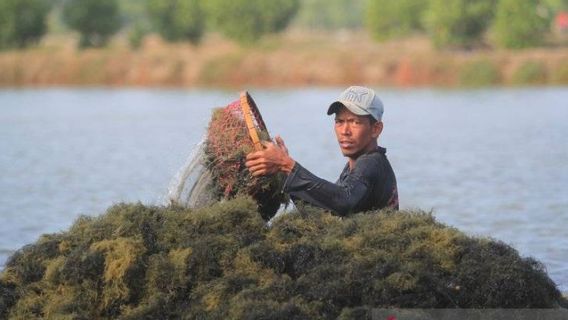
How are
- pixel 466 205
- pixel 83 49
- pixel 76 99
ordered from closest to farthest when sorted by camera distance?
pixel 466 205 < pixel 76 99 < pixel 83 49

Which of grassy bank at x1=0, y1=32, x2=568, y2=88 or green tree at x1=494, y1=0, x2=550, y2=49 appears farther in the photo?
green tree at x1=494, y1=0, x2=550, y2=49

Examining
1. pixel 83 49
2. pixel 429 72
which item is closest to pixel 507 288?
pixel 429 72

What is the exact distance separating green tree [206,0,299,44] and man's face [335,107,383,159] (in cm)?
7777

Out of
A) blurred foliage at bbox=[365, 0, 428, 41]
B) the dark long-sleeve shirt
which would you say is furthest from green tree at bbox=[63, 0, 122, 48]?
the dark long-sleeve shirt

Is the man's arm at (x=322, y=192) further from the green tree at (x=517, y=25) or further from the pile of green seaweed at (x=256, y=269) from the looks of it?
the green tree at (x=517, y=25)

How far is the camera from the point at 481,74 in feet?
178

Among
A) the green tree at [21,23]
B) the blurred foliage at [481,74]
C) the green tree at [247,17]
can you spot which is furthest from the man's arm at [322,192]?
the green tree at [21,23]

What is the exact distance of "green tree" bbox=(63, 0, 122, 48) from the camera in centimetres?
8762

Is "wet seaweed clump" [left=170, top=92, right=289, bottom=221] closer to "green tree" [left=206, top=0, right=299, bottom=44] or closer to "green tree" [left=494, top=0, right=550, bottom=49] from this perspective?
"green tree" [left=494, top=0, right=550, bottom=49]

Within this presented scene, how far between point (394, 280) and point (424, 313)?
0.62ft

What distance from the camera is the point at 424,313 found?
5406 mm

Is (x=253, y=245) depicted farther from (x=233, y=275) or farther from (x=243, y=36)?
(x=243, y=36)

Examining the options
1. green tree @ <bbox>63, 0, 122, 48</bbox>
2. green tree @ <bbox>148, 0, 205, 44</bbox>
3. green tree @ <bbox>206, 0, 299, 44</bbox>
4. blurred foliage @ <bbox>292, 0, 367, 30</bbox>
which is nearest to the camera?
green tree @ <bbox>206, 0, 299, 44</bbox>

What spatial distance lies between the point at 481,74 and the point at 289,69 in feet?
37.5
